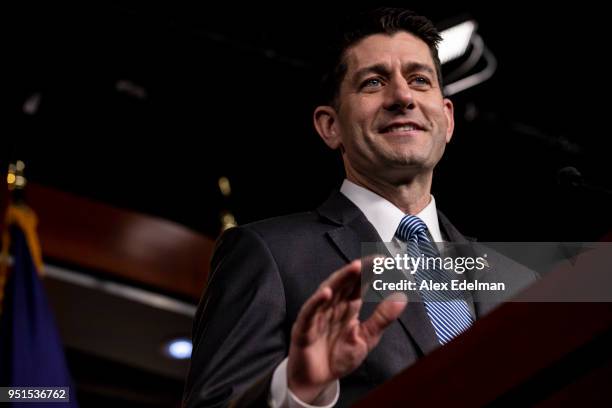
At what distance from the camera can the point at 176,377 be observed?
14.5ft

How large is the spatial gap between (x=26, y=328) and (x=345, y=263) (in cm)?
162

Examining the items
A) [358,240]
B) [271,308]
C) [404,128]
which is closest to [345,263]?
[358,240]

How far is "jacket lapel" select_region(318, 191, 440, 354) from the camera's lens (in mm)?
1193

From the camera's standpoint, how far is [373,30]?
1638 mm

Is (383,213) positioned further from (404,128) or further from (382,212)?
(404,128)

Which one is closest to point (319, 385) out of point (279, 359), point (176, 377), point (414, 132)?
point (279, 359)

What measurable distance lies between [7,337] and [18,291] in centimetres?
14

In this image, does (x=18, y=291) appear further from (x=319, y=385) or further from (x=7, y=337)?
(x=319, y=385)

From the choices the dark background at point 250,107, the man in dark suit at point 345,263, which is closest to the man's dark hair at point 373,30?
the man in dark suit at point 345,263

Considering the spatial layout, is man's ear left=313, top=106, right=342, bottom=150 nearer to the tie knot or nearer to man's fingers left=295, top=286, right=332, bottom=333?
the tie knot

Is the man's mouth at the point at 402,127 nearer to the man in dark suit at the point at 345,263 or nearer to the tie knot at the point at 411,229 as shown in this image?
the man in dark suit at the point at 345,263

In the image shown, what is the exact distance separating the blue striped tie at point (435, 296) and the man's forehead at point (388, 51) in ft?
1.02

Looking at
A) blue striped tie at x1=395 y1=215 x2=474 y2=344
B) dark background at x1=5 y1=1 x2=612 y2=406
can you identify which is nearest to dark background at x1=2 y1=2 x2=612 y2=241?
dark background at x1=5 y1=1 x2=612 y2=406

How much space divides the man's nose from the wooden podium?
745mm
